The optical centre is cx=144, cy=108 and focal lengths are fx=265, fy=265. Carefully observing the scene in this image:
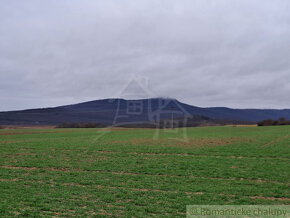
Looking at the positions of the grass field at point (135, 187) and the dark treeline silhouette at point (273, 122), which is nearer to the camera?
the grass field at point (135, 187)

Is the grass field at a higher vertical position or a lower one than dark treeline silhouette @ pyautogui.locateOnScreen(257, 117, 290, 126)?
lower

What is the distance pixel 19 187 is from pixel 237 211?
32.4 feet

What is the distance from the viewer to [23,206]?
31.9ft

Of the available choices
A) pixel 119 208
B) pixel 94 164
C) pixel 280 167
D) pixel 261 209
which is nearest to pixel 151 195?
pixel 119 208

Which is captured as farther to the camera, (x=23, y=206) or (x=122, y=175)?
(x=122, y=175)

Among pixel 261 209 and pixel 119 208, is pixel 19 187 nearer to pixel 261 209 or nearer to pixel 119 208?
pixel 119 208

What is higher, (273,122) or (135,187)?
(273,122)

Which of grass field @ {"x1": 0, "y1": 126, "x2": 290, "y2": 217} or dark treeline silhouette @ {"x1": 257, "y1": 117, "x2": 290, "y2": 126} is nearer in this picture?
grass field @ {"x1": 0, "y1": 126, "x2": 290, "y2": 217}

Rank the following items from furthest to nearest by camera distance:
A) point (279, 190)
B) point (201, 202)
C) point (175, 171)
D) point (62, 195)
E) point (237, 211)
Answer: point (175, 171) → point (279, 190) → point (62, 195) → point (201, 202) → point (237, 211)

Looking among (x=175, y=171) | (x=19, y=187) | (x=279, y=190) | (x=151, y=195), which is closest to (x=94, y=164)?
(x=175, y=171)

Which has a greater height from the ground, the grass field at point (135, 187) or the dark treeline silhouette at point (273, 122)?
the dark treeline silhouette at point (273, 122)

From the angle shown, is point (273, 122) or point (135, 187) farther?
point (273, 122)

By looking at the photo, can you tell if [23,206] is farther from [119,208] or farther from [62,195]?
[119,208]

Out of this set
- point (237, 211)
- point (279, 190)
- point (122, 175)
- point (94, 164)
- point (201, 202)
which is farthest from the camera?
point (94, 164)
